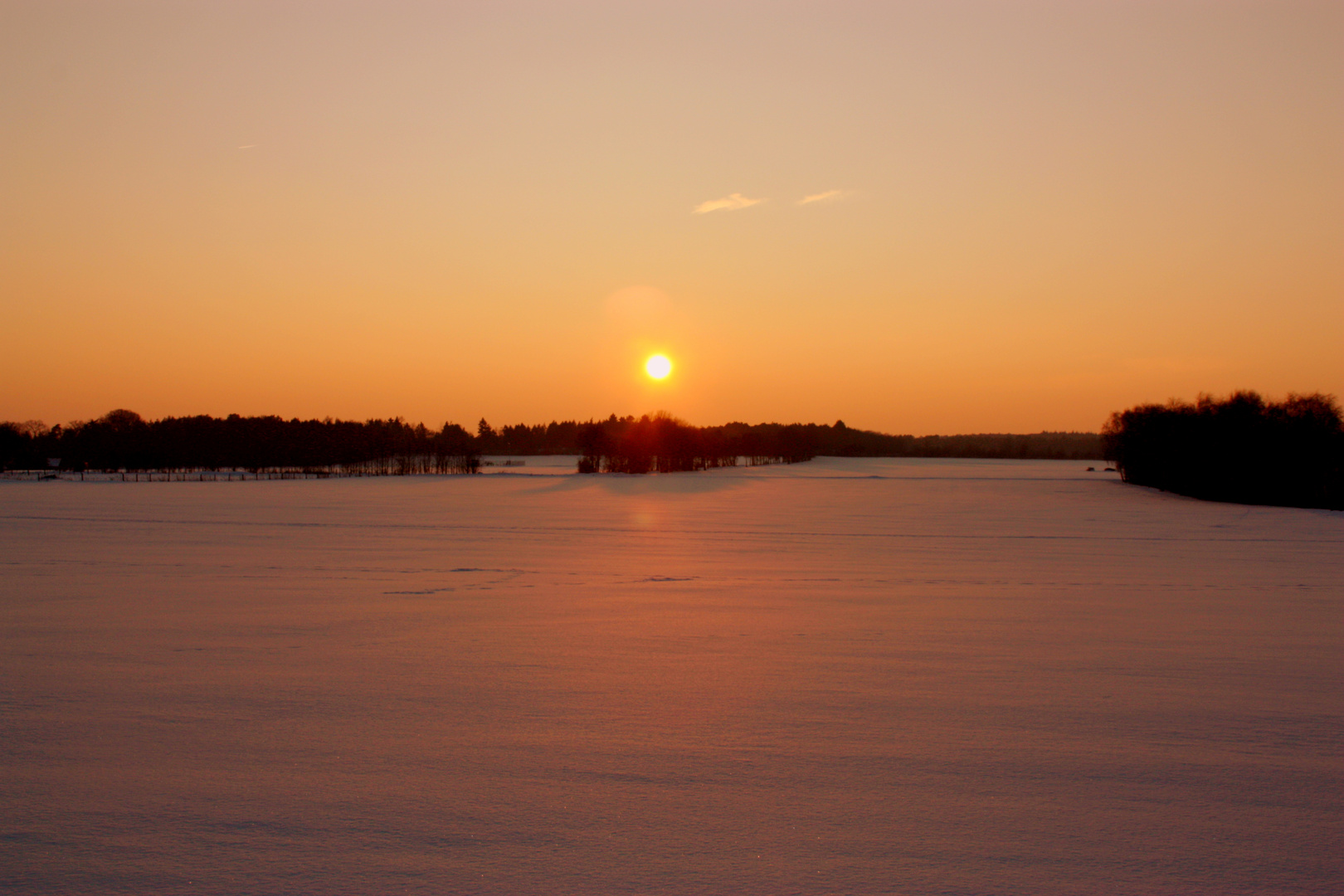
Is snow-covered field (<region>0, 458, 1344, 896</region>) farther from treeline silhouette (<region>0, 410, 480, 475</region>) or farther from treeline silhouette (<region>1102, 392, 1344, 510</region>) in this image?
treeline silhouette (<region>0, 410, 480, 475</region>)

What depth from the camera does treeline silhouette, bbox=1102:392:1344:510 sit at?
1284 inches

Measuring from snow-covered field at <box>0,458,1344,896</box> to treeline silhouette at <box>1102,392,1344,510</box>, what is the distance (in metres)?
24.7

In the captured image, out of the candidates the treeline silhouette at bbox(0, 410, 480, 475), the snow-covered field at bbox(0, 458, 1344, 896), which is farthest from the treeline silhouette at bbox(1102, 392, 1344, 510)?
the treeline silhouette at bbox(0, 410, 480, 475)

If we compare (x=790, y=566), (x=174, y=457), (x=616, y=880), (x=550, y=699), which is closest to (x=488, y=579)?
(x=790, y=566)

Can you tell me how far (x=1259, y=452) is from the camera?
33500mm

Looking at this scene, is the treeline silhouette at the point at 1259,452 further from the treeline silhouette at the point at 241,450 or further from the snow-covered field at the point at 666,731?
the treeline silhouette at the point at 241,450

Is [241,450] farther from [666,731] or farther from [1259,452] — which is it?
[666,731]

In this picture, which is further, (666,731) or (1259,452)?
(1259,452)

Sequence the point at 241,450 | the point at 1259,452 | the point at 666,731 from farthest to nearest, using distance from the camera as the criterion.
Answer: the point at 241,450 → the point at 1259,452 → the point at 666,731

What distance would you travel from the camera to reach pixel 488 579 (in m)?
11.4

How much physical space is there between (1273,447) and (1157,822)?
3573 cm

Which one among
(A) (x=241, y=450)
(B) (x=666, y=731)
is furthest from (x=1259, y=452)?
(A) (x=241, y=450)

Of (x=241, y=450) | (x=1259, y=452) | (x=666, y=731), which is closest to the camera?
(x=666, y=731)

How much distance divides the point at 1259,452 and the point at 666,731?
35857 mm
